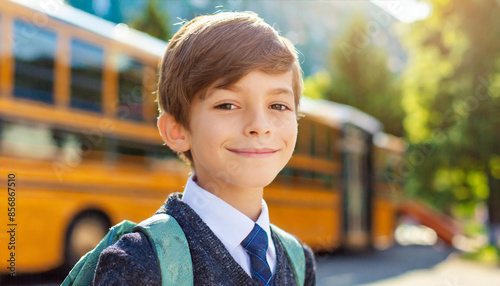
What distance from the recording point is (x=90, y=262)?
1.32 metres

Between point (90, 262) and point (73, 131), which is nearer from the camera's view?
point (90, 262)

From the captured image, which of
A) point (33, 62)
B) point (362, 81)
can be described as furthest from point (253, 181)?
point (362, 81)

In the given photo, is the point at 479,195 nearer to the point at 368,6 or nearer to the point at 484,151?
the point at 484,151

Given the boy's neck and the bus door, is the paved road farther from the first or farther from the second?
the boy's neck

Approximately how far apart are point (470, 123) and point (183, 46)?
12.8 m

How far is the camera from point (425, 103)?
46.8ft

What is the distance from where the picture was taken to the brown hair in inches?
59.4

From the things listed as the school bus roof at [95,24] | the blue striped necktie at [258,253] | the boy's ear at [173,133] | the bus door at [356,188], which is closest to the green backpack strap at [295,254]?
the blue striped necktie at [258,253]

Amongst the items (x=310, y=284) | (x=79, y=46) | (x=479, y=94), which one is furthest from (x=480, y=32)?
(x=310, y=284)

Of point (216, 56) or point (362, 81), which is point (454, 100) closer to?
point (216, 56)

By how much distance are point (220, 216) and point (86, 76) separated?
5.17 metres

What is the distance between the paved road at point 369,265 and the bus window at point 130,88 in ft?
10.6

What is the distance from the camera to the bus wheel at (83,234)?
589cm

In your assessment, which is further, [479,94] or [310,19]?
[310,19]
